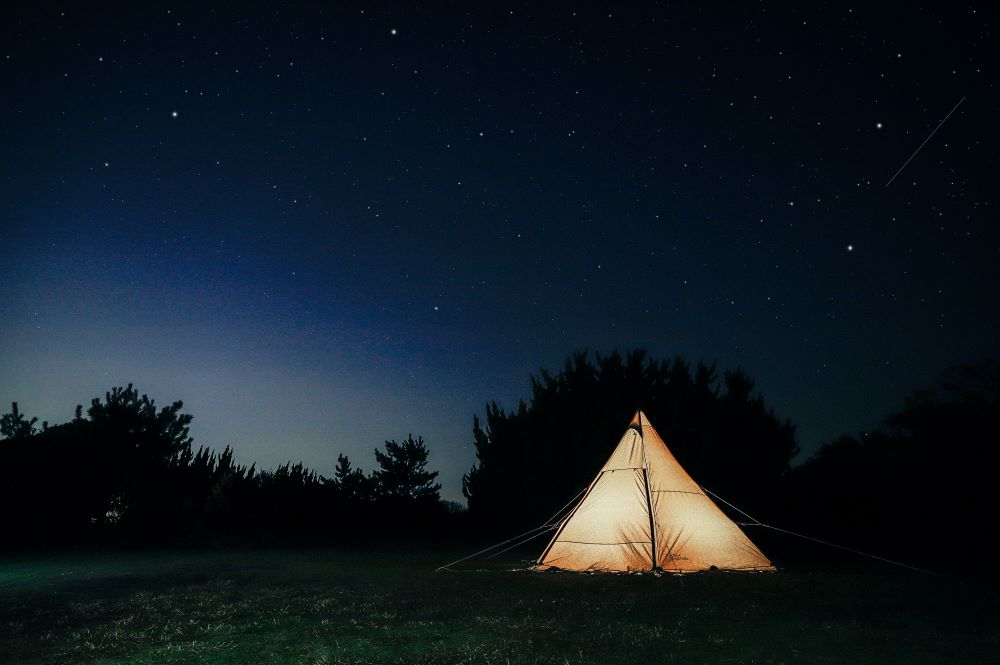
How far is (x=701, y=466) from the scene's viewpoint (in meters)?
16.5

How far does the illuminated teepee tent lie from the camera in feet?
29.8

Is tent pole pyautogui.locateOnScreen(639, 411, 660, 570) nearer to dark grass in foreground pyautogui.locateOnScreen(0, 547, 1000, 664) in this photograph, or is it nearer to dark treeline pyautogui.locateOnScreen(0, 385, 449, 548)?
dark grass in foreground pyautogui.locateOnScreen(0, 547, 1000, 664)

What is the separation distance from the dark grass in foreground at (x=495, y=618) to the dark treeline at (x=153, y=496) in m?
7.05

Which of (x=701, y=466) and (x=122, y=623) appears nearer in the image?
(x=122, y=623)

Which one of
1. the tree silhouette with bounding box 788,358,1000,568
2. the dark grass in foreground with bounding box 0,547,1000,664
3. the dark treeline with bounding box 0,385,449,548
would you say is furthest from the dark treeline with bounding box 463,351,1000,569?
the dark grass in foreground with bounding box 0,547,1000,664

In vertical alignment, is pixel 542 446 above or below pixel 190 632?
above

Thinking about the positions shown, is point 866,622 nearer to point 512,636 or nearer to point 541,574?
point 512,636

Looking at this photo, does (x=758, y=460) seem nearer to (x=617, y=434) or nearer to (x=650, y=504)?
(x=617, y=434)

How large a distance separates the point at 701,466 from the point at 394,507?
10032 millimetres

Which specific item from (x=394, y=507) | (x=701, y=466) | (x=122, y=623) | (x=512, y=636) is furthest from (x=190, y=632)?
(x=394, y=507)

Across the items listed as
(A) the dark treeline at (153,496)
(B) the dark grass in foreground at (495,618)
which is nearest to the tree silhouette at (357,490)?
(A) the dark treeline at (153,496)

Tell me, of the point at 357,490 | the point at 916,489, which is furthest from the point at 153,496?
the point at 916,489

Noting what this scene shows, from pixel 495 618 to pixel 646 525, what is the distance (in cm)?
422

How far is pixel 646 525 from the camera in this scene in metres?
9.27
